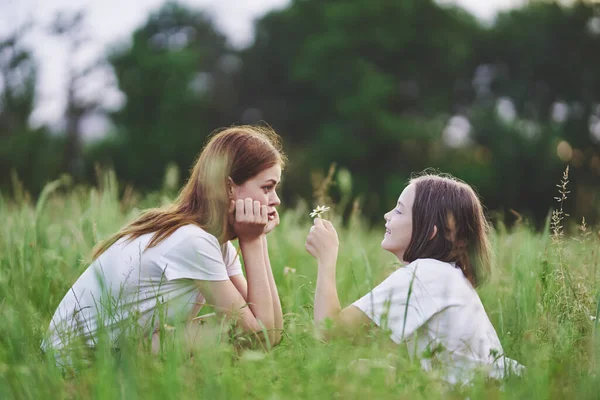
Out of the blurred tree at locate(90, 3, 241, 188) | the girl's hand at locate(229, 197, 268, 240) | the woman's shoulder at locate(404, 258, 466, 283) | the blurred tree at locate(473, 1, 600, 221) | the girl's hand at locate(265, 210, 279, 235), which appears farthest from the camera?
the blurred tree at locate(90, 3, 241, 188)

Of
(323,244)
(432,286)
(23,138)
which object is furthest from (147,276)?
(23,138)

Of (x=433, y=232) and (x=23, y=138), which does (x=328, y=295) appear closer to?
(x=433, y=232)

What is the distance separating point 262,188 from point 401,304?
0.94 meters

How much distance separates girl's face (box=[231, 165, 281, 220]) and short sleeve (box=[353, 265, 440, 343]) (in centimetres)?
76

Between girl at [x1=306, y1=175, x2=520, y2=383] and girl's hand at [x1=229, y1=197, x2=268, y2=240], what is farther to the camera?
girl's hand at [x1=229, y1=197, x2=268, y2=240]

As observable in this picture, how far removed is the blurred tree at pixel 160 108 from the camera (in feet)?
80.9

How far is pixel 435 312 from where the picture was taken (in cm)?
251

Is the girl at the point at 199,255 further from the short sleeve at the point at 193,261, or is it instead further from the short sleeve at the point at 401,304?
the short sleeve at the point at 401,304

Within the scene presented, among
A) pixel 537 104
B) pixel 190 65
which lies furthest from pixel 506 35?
pixel 190 65

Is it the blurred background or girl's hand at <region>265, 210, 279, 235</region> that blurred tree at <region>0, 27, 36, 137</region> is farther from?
girl's hand at <region>265, 210, 279, 235</region>

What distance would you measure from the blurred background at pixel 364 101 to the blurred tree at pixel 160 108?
0.06m

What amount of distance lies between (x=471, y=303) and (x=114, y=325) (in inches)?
55.2

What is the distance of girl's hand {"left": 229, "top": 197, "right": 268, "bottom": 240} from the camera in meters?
2.96

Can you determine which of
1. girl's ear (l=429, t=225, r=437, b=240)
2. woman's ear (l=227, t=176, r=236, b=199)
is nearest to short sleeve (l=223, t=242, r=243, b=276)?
woman's ear (l=227, t=176, r=236, b=199)
